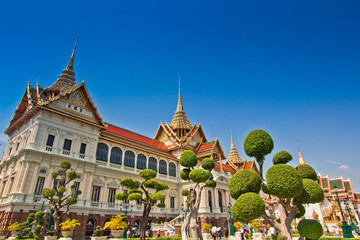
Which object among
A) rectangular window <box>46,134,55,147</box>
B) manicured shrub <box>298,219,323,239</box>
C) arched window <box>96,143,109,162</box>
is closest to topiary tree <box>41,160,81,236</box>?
rectangular window <box>46,134,55,147</box>

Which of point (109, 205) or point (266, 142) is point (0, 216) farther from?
point (266, 142)

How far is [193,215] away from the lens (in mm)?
16734

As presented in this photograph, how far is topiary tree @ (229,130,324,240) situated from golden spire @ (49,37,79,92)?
75.6 ft

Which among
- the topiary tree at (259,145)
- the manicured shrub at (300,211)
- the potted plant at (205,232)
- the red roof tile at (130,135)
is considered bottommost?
the potted plant at (205,232)

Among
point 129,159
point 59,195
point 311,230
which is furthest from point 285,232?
point 129,159

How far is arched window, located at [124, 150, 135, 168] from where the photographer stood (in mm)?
29336

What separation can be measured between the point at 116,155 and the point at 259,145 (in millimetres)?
18800

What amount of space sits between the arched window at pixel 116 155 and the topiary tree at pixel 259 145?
1774cm

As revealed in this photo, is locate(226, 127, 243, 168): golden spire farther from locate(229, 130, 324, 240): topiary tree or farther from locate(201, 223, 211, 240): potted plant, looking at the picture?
locate(229, 130, 324, 240): topiary tree

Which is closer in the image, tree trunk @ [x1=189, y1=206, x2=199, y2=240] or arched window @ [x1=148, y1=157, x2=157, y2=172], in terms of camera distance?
tree trunk @ [x1=189, y1=206, x2=199, y2=240]

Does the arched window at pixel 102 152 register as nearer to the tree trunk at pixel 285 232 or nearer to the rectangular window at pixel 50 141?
the rectangular window at pixel 50 141

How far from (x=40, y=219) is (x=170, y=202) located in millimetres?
18243

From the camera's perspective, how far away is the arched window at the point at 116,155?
92.0 ft

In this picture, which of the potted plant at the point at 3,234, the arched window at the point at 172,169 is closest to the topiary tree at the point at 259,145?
the potted plant at the point at 3,234
